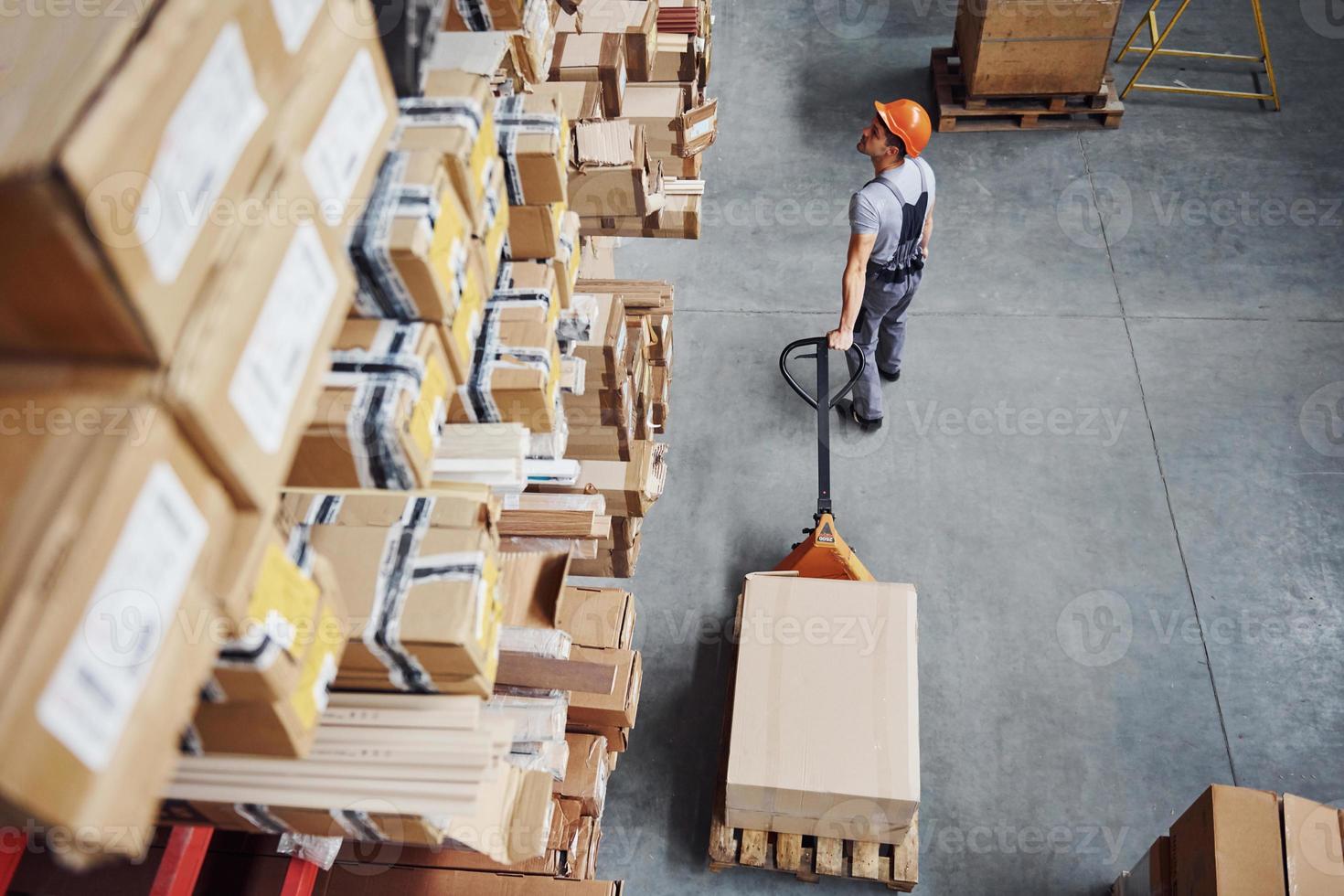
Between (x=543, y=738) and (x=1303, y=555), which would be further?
(x=1303, y=555)

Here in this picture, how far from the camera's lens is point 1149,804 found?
165 inches

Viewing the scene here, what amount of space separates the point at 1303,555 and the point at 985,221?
3.10 meters

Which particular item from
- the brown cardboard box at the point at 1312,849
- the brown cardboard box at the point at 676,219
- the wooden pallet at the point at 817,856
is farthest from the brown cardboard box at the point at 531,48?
the brown cardboard box at the point at 1312,849

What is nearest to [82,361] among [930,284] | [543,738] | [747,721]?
[543,738]

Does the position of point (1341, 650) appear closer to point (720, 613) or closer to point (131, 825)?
point (720, 613)

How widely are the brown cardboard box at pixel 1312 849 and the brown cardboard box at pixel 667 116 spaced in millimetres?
4418

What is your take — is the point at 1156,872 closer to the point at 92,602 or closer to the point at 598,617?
the point at 598,617

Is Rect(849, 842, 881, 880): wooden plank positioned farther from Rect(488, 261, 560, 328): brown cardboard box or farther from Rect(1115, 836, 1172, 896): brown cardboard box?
Rect(488, 261, 560, 328): brown cardboard box

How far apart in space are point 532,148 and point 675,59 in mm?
3836

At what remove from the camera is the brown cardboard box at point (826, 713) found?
3.53 meters

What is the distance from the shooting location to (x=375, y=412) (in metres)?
1.85

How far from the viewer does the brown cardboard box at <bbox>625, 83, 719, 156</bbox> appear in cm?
548

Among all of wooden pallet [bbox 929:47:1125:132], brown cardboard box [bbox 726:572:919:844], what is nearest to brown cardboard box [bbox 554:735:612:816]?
brown cardboard box [bbox 726:572:919:844]

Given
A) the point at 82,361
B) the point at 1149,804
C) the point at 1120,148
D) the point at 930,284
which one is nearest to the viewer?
the point at 82,361
